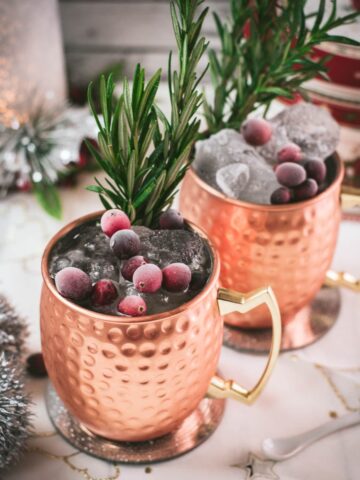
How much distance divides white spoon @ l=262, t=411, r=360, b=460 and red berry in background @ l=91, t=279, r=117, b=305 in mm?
212

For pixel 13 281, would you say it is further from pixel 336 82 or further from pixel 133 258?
pixel 336 82

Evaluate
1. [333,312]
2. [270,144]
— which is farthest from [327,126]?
[333,312]

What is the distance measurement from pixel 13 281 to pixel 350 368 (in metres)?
0.40

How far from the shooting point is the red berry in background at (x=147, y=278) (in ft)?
1.46

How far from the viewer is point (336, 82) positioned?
817mm

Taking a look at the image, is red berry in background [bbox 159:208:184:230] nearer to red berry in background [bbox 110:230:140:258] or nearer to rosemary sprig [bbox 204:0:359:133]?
red berry in background [bbox 110:230:140:258]

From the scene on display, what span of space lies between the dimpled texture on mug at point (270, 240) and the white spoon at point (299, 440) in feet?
0.40

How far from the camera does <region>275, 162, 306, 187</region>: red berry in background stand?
55 centimetres

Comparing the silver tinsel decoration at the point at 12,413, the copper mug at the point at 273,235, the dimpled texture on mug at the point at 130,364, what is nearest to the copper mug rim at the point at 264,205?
the copper mug at the point at 273,235

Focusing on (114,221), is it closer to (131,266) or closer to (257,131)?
(131,266)

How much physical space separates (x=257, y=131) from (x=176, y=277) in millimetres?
207

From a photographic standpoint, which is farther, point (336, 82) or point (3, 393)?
point (336, 82)

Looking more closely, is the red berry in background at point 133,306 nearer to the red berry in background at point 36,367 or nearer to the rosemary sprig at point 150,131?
the rosemary sprig at point 150,131

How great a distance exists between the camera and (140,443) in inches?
21.5
